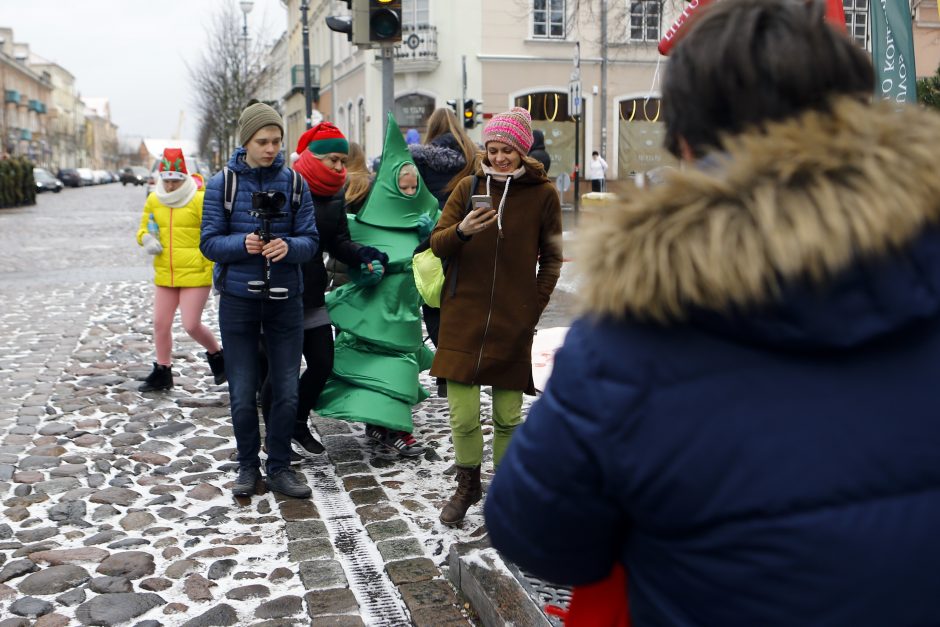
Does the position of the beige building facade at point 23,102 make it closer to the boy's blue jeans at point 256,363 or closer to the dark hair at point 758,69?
the boy's blue jeans at point 256,363

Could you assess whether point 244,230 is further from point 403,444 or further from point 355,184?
point 403,444

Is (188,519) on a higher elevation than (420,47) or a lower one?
lower

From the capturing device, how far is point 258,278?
14.8ft

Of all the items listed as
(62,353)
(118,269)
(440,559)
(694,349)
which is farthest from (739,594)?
(118,269)

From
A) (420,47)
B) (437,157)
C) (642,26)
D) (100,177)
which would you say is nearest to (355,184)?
(437,157)

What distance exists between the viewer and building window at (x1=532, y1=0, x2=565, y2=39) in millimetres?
31188

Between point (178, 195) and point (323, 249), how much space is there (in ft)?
6.29

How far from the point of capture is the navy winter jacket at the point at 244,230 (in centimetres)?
446

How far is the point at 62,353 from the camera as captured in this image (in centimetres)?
839

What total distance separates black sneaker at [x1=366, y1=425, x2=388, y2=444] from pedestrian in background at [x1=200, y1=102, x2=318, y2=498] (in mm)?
769

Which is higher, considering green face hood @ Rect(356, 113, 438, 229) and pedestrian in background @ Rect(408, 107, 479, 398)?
pedestrian in background @ Rect(408, 107, 479, 398)

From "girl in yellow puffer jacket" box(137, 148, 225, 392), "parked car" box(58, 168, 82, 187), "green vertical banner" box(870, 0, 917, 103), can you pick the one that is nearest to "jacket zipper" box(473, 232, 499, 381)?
"green vertical banner" box(870, 0, 917, 103)

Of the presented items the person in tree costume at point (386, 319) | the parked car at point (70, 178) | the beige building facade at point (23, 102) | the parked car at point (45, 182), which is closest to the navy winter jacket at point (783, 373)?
the person in tree costume at point (386, 319)

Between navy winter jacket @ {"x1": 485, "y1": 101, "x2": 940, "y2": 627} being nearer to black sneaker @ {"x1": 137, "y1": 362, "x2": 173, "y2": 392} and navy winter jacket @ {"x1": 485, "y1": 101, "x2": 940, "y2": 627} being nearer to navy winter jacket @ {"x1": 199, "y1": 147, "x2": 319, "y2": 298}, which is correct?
navy winter jacket @ {"x1": 199, "y1": 147, "x2": 319, "y2": 298}
